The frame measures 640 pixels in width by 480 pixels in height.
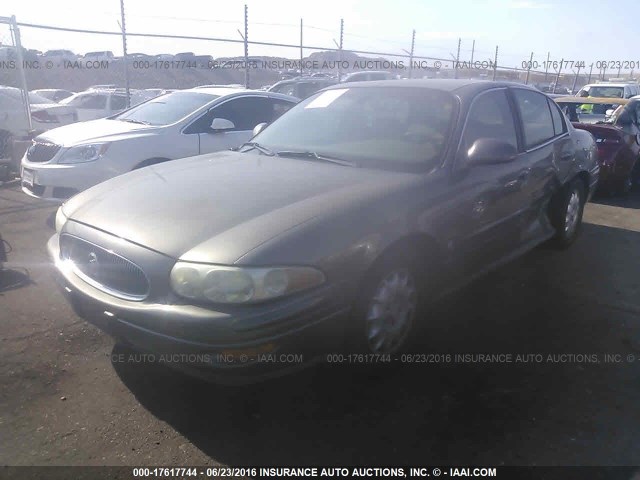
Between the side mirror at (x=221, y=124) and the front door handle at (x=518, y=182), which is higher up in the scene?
the side mirror at (x=221, y=124)

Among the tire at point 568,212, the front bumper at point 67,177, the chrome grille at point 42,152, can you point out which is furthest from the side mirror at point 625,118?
the chrome grille at point 42,152

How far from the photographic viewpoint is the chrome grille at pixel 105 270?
2.61 metres

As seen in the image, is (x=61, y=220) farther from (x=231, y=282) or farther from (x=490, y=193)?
(x=490, y=193)

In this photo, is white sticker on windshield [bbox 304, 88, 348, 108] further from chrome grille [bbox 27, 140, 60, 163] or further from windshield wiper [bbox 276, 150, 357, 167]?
chrome grille [bbox 27, 140, 60, 163]

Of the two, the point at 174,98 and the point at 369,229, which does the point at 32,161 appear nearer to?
the point at 174,98

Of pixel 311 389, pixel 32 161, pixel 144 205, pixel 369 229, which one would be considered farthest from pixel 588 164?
pixel 32 161

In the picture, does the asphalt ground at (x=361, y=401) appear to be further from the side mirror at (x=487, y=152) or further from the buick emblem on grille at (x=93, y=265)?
the side mirror at (x=487, y=152)

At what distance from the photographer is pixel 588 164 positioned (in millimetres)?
5320

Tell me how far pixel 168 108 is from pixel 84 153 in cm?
134

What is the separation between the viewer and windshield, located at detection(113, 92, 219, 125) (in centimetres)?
651

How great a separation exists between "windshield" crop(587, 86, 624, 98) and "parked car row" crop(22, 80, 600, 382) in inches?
521

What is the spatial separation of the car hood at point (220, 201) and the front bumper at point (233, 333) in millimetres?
277

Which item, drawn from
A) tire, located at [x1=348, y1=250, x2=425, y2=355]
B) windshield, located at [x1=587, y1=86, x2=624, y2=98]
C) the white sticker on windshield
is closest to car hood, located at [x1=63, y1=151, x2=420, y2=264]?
tire, located at [x1=348, y1=250, x2=425, y2=355]

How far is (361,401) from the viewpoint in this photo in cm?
289
